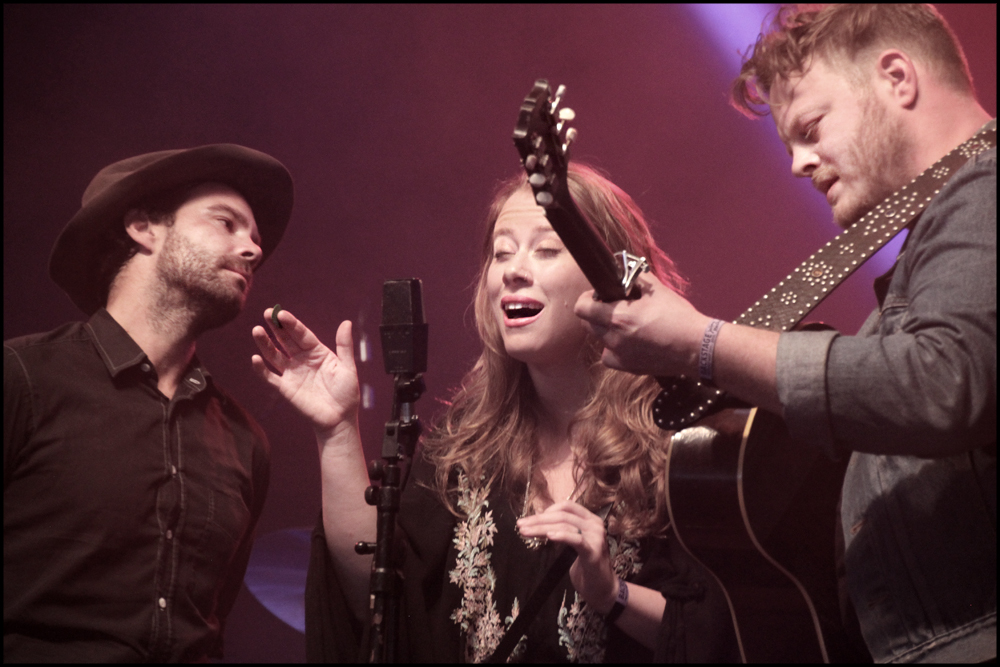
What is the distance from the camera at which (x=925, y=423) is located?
131cm

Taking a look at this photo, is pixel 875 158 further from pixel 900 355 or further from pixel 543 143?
pixel 543 143

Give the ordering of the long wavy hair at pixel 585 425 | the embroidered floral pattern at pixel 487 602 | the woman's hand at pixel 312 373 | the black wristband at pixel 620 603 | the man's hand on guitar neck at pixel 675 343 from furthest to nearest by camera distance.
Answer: the woman's hand at pixel 312 373
the long wavy hair at pixel 585 425
the embroidered floral pattern at pixel 487 602
the black wristband at pixel 620 603
the man's hand on guitar neck at pixel 675 343

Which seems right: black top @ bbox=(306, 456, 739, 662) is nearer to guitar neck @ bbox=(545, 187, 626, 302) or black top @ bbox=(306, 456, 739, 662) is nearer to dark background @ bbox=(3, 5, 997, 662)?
guitar neck @ bbox=(545, 187, 626, 302)

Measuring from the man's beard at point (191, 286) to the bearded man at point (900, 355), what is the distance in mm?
1529

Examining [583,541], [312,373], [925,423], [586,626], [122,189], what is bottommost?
[586,626]

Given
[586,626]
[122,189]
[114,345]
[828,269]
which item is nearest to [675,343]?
[828,269]

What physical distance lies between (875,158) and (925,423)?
79 cm

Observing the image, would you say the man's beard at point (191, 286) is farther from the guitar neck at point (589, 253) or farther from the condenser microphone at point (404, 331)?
the guitar neck at point (589, 253)

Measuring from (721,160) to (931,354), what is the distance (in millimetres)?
A: 2756

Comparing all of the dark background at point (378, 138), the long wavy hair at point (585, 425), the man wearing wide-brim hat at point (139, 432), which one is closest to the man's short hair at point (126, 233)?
the man wearing wide-brim hat at point (139, 432)

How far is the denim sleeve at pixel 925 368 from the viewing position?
4.26 ft

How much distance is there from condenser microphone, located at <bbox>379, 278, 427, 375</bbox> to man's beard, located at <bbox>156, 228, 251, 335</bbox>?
877mm

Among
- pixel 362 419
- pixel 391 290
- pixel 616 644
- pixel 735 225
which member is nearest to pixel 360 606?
pixel 616 644

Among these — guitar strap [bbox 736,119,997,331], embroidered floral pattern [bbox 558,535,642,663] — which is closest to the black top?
embroidered floral pattern [bbox 558,535,642,663]
